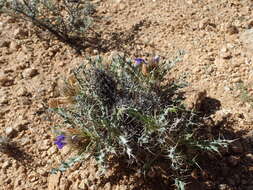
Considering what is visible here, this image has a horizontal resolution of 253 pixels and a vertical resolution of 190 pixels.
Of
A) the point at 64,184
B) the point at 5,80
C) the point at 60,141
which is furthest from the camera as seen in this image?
the point at 5,80

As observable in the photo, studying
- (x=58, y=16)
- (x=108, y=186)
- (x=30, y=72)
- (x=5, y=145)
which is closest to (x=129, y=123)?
(x=108, y=186)

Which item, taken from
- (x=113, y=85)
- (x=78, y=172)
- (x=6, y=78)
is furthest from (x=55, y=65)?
(x=78, y=172)

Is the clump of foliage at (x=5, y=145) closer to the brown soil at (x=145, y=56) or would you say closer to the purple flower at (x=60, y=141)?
the brown soil at (x=145, y=56)

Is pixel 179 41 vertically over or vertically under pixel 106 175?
over

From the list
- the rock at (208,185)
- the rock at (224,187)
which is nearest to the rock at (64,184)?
the rock at (208,185)

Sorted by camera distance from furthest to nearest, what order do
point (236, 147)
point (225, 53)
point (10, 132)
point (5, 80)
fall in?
point (225, 53) < point (5, 80) < point (10, 132) < point (236, 147)

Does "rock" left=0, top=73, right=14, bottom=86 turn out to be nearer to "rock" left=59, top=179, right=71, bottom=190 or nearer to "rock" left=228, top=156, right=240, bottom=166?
"rock" left=59, top=179, right=71, bottom=190

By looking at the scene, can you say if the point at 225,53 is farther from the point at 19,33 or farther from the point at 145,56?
the point at 19,33

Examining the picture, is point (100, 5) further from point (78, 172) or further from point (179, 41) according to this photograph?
point (78, 172)
